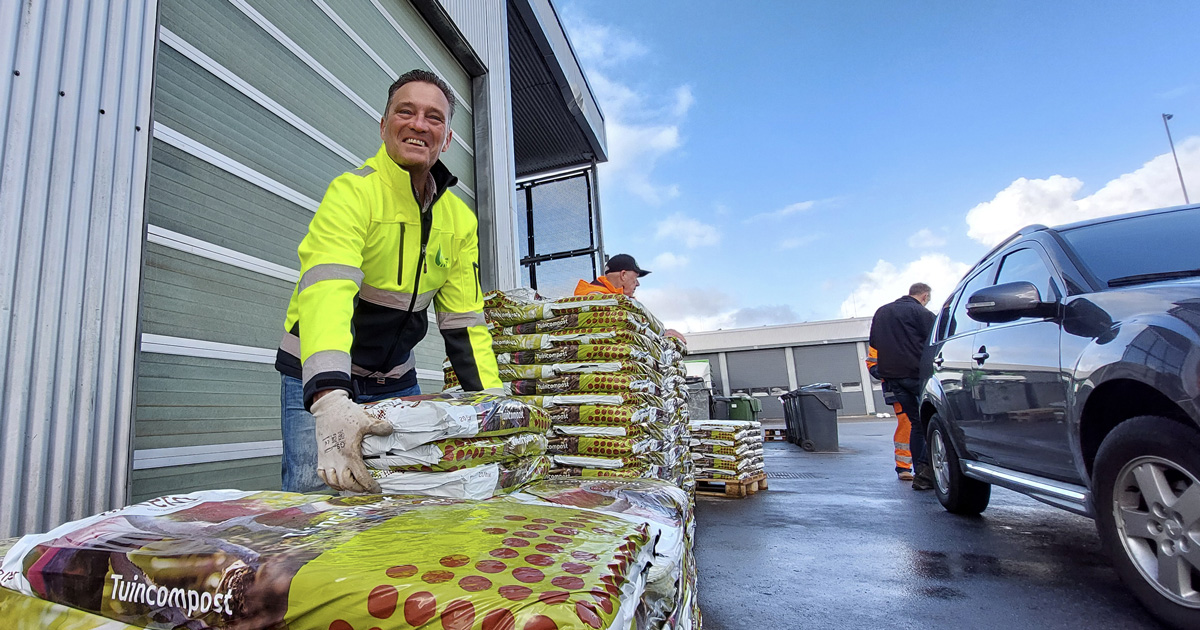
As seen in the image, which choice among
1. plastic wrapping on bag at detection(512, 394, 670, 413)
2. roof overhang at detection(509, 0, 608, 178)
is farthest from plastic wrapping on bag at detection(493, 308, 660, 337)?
roof overhang at detection(509, 0, 608, 178)

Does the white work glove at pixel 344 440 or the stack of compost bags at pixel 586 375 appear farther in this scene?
the stack of compost bags at pixel 586 375

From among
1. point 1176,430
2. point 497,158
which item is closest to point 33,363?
point 1176,430

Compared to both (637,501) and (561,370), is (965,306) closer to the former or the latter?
(561,370)

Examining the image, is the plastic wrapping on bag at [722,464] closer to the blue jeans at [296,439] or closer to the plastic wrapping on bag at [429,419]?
the blue jeans at [296,439]

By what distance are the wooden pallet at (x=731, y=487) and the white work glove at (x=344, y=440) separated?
5.09 meters

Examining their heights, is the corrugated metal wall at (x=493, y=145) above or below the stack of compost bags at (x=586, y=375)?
above

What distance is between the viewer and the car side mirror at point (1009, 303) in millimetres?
2854

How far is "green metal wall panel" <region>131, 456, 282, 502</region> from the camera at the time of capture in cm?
249

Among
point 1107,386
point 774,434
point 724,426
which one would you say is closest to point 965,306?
point 1107,386

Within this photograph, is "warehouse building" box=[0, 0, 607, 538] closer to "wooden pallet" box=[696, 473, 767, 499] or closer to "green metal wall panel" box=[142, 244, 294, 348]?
"green metal wall panel" box=[142, 244, 294, 348]

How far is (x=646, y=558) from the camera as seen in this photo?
1021 mm

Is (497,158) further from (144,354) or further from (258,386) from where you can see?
(144,354)

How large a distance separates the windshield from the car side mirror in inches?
10.2

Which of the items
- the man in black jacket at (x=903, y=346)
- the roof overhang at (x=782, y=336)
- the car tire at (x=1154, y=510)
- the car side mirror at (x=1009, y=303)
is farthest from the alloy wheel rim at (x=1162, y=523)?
the roof overhang at (x=782, y=336)
